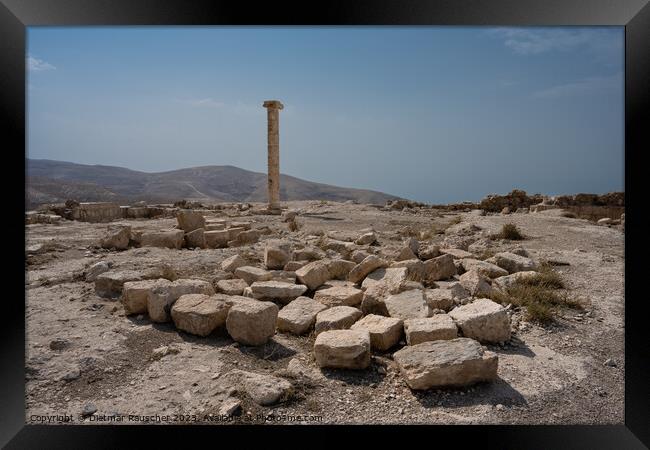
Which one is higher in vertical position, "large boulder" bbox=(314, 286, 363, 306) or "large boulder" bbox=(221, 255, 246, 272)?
"large boulder" bbox=(221, 255, 246, 272)

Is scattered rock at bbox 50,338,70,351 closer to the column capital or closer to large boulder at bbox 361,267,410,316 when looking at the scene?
large boulder at bbox 361,267,410,316

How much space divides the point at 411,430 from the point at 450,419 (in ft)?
1.09

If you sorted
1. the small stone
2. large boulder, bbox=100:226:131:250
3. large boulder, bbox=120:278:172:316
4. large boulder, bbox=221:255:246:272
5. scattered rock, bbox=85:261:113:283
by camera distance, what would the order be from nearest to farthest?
the small stone < large boulder, bbox=120:278:172:316 < scattered rock, bbox=85:261:113:283 < large boulder, bbox=221:255:246:272 < large boulder, bbox=100:226:131:250

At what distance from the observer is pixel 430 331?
11.7ft

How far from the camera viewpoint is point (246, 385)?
313 centimetres

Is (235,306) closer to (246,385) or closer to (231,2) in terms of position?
(246,385)

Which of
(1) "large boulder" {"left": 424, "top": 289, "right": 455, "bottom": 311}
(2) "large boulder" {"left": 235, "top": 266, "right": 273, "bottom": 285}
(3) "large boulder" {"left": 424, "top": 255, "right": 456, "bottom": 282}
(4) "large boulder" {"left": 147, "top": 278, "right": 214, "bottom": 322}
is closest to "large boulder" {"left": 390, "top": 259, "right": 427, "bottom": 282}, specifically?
(3) "large boulder" {"left": 424, "top": 255, "right": 456, "bottom": 282}

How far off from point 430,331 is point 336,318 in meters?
0.99

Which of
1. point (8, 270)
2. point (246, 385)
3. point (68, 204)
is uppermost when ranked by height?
point (68, 204)

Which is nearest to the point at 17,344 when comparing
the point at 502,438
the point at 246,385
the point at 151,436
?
the point at 151,436

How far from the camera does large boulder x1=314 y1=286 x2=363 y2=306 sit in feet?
15.4

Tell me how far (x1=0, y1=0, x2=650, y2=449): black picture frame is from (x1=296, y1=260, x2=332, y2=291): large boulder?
2.70 m

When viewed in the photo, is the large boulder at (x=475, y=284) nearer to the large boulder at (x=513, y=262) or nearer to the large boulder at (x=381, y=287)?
the large boulder at (x=381, y=287)

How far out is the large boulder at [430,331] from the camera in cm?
355
